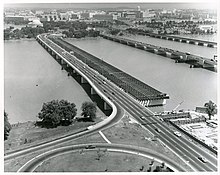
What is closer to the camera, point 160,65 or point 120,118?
point 120,118

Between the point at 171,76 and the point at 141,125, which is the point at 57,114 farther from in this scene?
the point at 171,76

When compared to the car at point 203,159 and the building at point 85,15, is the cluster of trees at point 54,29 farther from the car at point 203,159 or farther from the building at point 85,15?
the car at point 203,159

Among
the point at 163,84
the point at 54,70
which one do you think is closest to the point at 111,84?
the point at 163,84

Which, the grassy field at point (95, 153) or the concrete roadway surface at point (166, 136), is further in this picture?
the concrete roadway surface at point (166, 136)

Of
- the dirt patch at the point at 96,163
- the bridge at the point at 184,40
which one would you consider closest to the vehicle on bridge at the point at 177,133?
the dirt patch at the point at 96,163

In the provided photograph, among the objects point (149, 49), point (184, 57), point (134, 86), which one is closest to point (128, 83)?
point (134, 86)

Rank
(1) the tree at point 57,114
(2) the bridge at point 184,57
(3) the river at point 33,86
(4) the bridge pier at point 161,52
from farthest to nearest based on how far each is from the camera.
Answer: (4) the bridge pier at point 161,52 < (2) the bridge at point 184,57 < (3) the river at point 33,86 < (1) the tree at point 57,114

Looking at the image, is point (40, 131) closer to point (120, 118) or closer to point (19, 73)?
point (120, 118)
